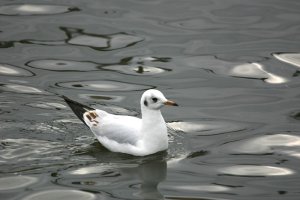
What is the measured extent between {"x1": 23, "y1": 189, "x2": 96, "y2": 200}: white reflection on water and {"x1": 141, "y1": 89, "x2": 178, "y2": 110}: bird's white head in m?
1.81

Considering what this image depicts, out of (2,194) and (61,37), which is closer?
(2,194)

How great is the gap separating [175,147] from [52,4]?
716 cm

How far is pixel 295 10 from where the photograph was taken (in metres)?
16.2

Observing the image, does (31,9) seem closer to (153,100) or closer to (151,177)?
(153,100)

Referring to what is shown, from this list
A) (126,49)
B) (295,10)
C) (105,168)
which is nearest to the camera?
(105,168)

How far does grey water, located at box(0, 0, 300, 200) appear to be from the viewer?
9.67m

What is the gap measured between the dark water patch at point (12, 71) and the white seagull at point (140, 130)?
304 cm

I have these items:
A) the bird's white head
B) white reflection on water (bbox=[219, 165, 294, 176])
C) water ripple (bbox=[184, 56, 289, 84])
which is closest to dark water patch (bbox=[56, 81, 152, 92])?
water ripple (bbox=[184, 56, 289, 84])

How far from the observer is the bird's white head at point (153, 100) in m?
10.4

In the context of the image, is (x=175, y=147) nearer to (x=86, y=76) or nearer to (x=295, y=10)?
(x=86, y=76)

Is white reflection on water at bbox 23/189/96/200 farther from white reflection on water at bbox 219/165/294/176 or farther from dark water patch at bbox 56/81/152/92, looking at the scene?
dark water patch at bbox 56/81/152/92

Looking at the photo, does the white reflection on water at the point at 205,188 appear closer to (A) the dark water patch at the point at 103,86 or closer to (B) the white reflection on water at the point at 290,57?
(A) the dark water patch at the point at 103,86

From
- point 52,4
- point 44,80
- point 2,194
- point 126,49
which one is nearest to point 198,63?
point 126,49

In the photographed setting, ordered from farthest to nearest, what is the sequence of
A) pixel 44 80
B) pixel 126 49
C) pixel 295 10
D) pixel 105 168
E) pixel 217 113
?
pixel 295 10
pixel 126 49
pixel 44 80
pixel 217 113
pixel 105 168
